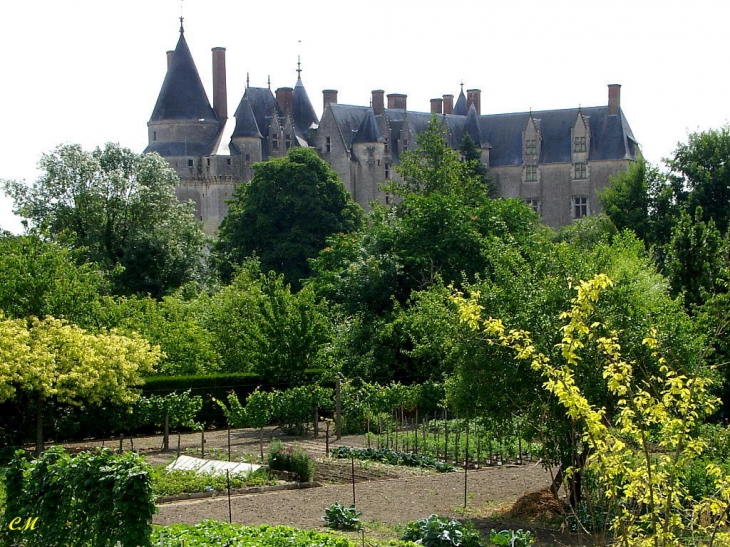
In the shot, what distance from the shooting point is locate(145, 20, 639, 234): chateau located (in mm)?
66750

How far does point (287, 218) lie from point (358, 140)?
20644mm

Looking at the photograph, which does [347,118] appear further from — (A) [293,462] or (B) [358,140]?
(A) [293,462]

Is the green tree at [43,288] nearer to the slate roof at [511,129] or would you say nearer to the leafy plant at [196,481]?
the leafy plant at [196,481]

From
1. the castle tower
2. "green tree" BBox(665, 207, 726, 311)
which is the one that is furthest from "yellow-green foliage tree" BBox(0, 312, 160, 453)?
the castle tower

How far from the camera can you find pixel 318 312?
24.1m

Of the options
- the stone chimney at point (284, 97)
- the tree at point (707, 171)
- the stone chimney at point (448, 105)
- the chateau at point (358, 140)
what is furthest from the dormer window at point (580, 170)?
the tree at point (707, 171)

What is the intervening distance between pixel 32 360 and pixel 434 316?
688cm

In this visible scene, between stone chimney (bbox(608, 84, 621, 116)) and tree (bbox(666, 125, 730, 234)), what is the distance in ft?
84.8

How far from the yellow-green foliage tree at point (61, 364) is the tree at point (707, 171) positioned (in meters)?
25.5

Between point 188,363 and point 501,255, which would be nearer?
point 501,255

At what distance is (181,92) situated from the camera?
65.7 metres

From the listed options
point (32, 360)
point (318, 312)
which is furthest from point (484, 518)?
point (318, 312)

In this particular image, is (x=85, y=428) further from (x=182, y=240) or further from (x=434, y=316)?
(x=182, y=240)

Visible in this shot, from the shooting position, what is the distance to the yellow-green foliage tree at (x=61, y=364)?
1686 centimetres
